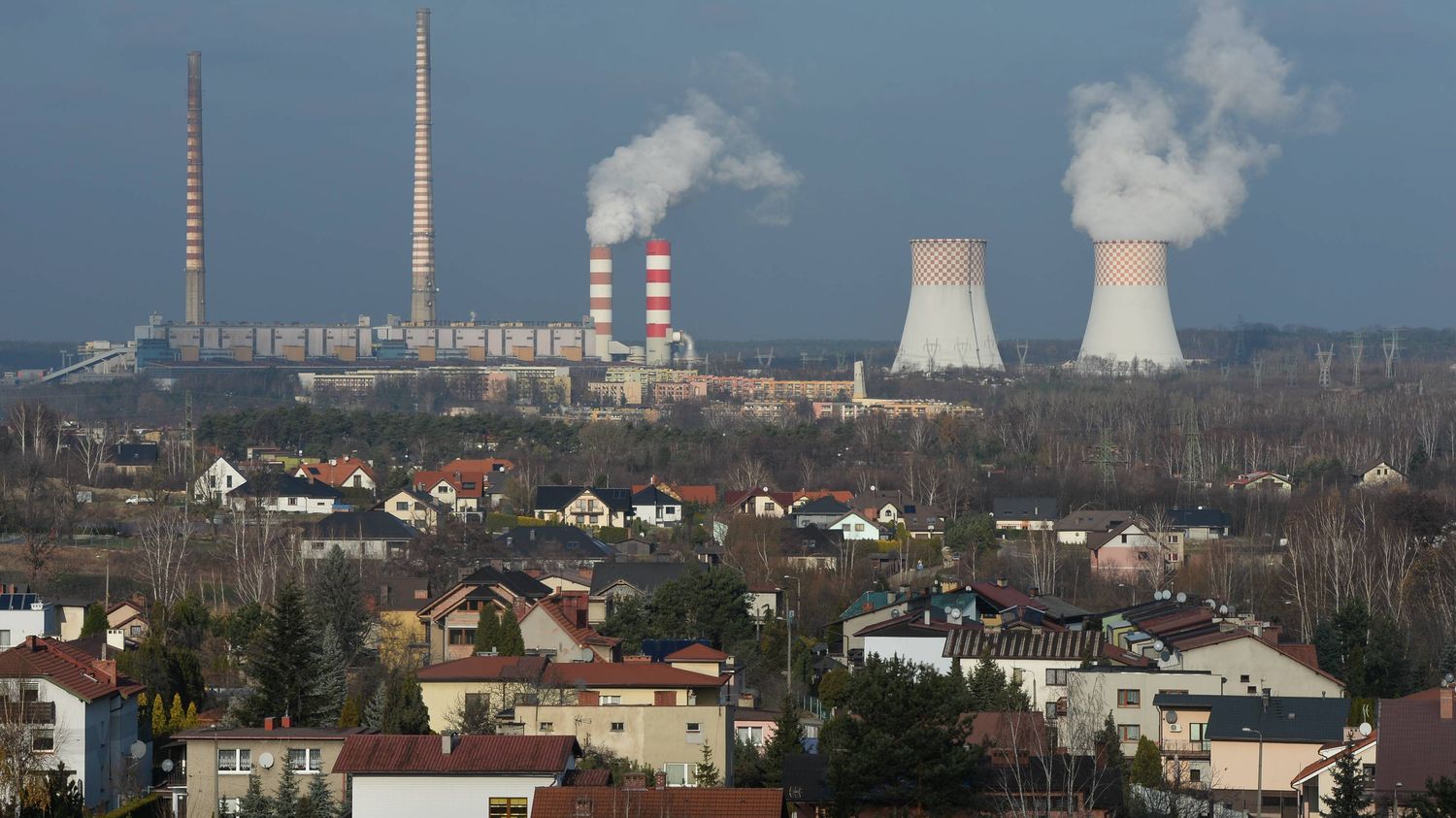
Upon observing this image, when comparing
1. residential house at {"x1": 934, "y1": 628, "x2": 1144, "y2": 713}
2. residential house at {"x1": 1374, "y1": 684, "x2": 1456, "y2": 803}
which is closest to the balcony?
residential house at {"x1": 934, "y1": 628, "x2": 1144, "y2": 713}

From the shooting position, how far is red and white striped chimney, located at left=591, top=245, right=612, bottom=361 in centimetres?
6034

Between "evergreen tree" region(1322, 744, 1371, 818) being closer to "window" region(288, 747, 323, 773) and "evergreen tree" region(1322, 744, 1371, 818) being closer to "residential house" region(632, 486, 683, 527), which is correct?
"window" region(288, 747, 323, 773)

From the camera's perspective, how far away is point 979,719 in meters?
11.6

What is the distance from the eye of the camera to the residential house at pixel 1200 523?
952 inches

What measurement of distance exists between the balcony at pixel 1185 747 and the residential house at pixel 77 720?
5.24m

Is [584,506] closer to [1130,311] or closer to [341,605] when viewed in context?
[341,605]

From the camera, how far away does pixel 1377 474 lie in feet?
97.7

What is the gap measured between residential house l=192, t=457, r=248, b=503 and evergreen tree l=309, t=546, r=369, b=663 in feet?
40.1

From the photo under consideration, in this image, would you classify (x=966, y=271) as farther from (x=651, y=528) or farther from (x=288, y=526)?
Answer: (x=288, y=526)

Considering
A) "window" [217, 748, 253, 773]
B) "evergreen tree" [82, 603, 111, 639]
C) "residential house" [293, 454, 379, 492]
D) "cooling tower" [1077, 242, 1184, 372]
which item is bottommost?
"window" [217, 748, 253, 773]

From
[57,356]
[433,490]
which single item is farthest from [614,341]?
[433,490]

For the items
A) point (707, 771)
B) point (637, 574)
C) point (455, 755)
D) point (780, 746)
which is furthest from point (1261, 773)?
point (637, 574)

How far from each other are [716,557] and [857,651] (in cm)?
575

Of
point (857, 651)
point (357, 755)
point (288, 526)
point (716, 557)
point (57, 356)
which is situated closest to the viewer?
point (357, 755)
